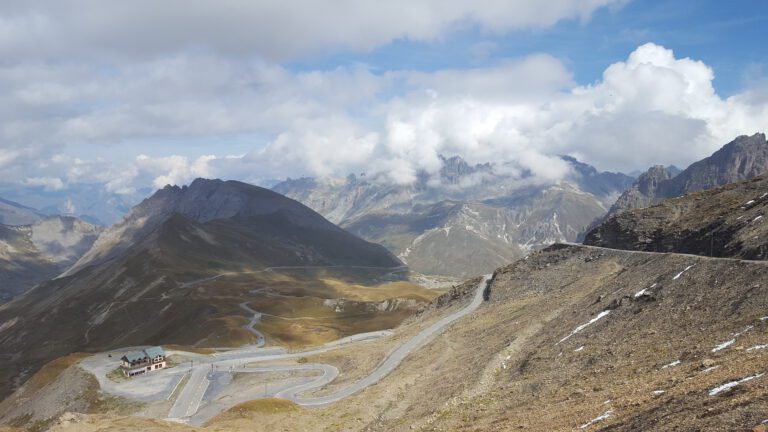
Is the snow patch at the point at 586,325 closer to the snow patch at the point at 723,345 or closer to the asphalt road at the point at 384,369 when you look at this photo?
the snow patch at the point at 723,345

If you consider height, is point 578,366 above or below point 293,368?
above

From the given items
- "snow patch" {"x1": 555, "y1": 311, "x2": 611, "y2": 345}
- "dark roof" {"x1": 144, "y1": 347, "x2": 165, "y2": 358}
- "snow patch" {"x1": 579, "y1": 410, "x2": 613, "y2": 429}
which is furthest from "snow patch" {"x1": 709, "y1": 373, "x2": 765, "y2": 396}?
"dark roof" {"x1": 144, "y1": 347, "x2": 165, "y2": 358}

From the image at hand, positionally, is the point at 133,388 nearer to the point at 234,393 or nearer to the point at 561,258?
the point at 234,393

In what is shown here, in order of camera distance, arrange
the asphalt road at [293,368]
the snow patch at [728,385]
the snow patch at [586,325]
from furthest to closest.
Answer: the asphalt road at [293,368] → the snow patch at [586,325] → the snow patch at [728,385]

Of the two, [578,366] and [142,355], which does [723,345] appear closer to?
[578,366]

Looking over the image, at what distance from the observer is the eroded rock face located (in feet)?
243

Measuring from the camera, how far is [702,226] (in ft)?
299

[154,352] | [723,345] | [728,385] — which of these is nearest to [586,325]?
[723,345]

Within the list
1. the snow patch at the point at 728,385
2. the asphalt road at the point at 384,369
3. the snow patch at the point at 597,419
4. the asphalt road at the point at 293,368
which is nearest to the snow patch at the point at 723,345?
the snow patch at the point at 728,385

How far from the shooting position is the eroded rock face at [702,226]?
2913 inches

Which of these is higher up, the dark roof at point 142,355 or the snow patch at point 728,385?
the snow patch at point 728,385

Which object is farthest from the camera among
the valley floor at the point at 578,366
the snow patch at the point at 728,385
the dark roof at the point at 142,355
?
the dark roof at the point at 142,355

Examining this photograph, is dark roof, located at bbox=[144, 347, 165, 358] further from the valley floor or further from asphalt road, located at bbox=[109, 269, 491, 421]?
the valley floor

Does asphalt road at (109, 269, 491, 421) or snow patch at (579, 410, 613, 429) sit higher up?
snow patch at (579, 410, 613, 429)
